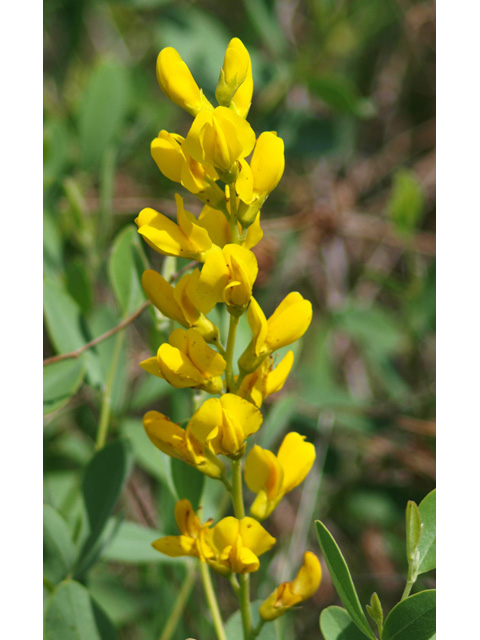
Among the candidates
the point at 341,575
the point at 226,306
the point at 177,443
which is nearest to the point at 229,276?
the point at 226,306

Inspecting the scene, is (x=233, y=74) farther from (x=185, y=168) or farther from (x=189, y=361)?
(x=189, y=361)

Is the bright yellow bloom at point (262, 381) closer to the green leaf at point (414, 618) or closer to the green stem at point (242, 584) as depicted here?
the green stem at point (242, 584)

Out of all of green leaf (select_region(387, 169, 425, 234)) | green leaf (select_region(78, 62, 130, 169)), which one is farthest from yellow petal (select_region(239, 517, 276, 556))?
green leaf (select_region(387, 169, 425, 234))

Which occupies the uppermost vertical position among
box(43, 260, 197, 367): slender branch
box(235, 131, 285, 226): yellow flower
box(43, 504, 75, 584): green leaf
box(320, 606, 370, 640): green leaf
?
A: box(235, 131, 285, 226): yellow flower

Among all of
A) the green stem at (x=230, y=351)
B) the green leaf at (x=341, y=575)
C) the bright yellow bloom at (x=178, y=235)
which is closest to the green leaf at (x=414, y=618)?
the green leaf at (x=341, y=575)

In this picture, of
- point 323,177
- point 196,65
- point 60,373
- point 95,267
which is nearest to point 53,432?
point 95,267

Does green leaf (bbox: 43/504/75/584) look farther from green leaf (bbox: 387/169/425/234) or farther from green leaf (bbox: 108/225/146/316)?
green leaf (bbox: 387/169/425/234)
